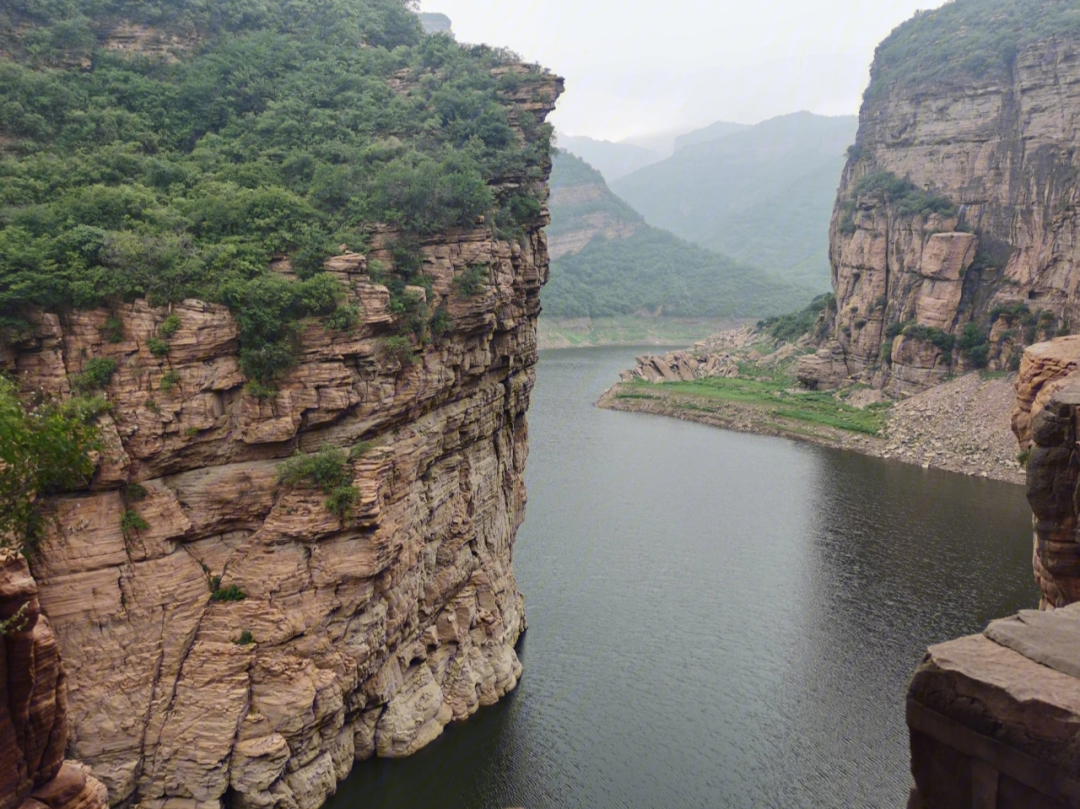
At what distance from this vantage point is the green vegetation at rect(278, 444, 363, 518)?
21.5 m

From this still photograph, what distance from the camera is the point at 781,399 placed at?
283 feet

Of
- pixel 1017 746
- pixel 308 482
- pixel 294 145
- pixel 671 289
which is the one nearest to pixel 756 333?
pixel 671 289

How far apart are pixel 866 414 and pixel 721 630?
165 ft

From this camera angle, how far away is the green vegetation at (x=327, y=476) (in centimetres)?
2145

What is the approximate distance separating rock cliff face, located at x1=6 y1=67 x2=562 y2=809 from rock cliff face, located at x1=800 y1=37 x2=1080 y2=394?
66.0 metres

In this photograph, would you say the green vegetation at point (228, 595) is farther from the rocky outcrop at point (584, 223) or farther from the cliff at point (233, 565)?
the rocky outcrop at point (584, 223)

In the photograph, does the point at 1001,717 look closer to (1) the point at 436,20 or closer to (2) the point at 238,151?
(2) the point at 238,151

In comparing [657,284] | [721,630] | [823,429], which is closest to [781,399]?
[823,429]

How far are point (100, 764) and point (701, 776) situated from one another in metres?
16.7

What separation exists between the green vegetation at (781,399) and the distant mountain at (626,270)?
56669 mm

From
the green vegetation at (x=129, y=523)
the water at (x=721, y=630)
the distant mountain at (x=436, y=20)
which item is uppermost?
the distant mountain at (x=436, y=20)

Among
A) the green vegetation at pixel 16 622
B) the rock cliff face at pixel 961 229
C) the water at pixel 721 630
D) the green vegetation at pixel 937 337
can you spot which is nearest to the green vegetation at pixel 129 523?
the water at pixel 721 630

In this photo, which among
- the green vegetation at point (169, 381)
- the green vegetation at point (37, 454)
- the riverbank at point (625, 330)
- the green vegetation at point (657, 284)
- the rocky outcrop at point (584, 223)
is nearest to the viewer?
the green vegetation at point (37, 454)

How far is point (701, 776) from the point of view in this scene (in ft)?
83.7
